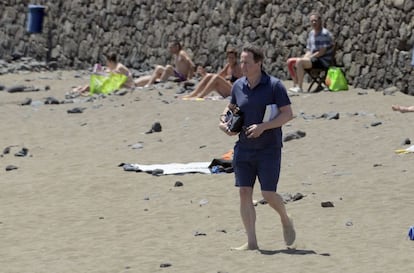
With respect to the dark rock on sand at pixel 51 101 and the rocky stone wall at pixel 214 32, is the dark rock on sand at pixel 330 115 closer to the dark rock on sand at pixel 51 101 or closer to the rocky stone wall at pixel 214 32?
the rocky stone wall at pixel 214 32

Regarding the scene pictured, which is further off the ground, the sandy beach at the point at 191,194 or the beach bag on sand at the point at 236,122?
the beach bag on sand at the point at 236,122

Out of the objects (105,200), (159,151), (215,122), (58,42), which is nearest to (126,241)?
(105,200)

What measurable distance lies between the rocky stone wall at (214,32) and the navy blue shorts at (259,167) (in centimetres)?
→ 924

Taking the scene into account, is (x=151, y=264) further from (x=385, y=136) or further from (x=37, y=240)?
(x=385, y=136)

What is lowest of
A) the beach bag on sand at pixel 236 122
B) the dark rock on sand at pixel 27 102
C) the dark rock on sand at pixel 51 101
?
the dark rock on sand at pixel 27 102

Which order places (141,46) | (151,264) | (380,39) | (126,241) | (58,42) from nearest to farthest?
1. (151,264)
2. (126,241)
3. (380,39)
4. (141,46)
5. (58,42)

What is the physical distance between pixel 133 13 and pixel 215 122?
10.4m

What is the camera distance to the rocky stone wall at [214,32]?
18.1 metres

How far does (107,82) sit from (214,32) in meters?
3.05

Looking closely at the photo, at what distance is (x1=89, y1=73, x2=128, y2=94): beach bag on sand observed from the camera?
20312mm

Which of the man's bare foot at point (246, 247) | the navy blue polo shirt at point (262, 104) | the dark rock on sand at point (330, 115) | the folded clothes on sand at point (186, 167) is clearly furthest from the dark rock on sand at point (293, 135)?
the navy blue polo shirt at point (262, 104)

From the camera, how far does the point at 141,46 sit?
2530 cm

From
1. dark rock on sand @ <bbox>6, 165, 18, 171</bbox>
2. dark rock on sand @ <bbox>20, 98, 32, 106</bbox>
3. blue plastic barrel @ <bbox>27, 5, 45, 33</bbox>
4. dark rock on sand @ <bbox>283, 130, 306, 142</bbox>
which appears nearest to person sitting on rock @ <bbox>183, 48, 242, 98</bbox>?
A: dark rock on sand @ <bbox>20, 98, 32, 106</bbox>

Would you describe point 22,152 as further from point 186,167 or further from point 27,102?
point 27,102
